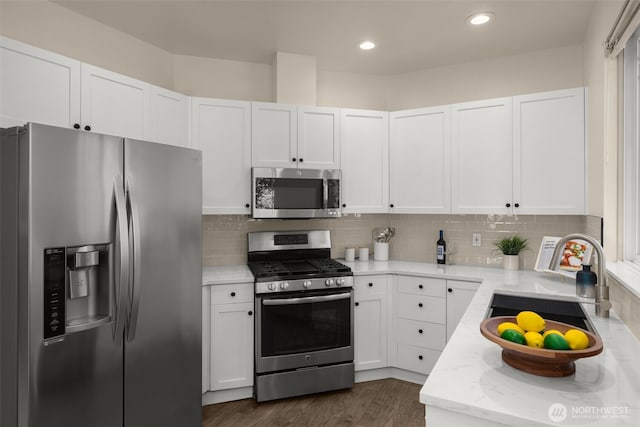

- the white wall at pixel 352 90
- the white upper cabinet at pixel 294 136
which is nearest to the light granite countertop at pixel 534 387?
the white upper cabinet at pixel 294 136

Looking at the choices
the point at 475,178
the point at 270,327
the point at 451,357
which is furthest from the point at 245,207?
the point at 451,357

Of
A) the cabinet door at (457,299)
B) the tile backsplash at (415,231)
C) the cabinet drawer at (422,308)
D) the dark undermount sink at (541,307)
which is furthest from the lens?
the tile backsplash at (415,231)

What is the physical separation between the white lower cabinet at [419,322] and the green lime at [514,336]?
1751 mm

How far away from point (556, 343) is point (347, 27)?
2.43 m

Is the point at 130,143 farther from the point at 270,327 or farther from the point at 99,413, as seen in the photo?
the point at 270,327

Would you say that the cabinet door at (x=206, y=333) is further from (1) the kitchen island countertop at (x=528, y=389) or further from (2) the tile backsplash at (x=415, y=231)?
(1) the kitchen island countertop at (x=528, y=389)

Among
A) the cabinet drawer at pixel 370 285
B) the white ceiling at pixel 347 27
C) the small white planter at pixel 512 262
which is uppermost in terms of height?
the white ceiling at pixel 347 27

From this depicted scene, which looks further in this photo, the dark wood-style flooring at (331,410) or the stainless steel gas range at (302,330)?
the stainless steel gas range at (302,330)

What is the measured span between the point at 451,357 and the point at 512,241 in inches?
85.0

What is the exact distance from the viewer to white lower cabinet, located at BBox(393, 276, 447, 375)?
9.54 ft

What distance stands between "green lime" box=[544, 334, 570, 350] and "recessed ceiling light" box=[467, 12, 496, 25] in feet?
7.35

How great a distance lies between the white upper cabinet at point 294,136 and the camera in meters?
3.02

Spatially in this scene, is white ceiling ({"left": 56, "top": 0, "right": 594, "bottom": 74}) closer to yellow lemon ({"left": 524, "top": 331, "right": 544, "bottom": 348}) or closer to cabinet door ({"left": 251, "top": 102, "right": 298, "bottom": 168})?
cabinet door ({"left": 251, "top": 102, "right": 298, "bottom": 168})

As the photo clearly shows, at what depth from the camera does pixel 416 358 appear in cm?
301
